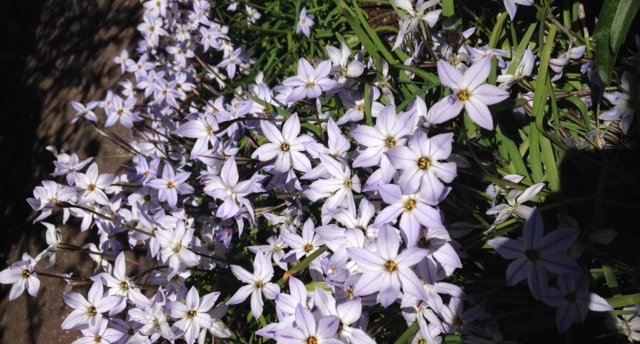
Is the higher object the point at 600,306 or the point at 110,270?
the point at 600,306

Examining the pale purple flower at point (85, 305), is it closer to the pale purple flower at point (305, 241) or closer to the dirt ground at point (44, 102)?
the pale purple flower at point (305, 241)

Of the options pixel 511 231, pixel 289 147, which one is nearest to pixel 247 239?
pixel 289 147

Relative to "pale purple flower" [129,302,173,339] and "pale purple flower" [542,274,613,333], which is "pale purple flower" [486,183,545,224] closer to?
"pale purple flower" [542,274,613,333]

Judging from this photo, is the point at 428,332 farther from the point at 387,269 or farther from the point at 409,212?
the point at 409,212

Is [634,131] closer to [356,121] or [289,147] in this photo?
[356,121]

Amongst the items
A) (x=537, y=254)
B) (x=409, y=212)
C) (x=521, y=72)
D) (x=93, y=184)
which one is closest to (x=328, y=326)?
(x=409, y=212)
